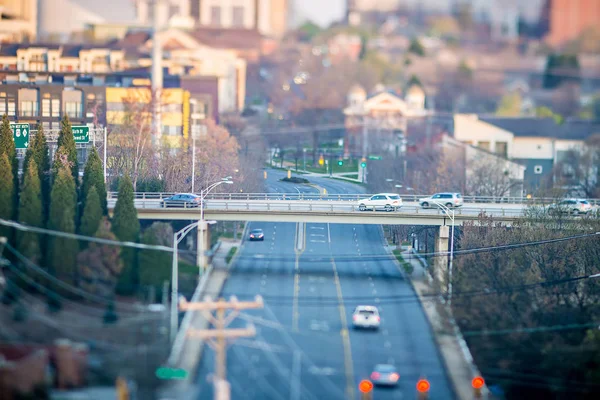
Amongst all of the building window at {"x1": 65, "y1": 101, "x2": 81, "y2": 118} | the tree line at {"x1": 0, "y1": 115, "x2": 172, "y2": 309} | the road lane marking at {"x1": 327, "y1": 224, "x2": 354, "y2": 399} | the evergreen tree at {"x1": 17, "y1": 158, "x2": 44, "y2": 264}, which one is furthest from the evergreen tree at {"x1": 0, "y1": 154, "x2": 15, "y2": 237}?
the building window at {"x1": 65, "y1": 101, "x2": 81, "y2": 118}

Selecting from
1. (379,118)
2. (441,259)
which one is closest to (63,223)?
(441,259)

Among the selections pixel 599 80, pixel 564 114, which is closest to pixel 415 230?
pixel 564 114

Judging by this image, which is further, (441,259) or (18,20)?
(18,20)

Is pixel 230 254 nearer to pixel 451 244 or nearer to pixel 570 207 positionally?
pixel 451 244

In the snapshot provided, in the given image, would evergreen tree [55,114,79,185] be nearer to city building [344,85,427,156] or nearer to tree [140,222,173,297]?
tree [140,222,173,297]

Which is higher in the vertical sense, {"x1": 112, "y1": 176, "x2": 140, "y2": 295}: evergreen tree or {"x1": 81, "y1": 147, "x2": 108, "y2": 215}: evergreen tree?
{"x1": 81, "y1": 147, "x2": 108, "y2": 215}: evergreen tree

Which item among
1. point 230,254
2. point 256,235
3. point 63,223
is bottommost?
point 230,254
